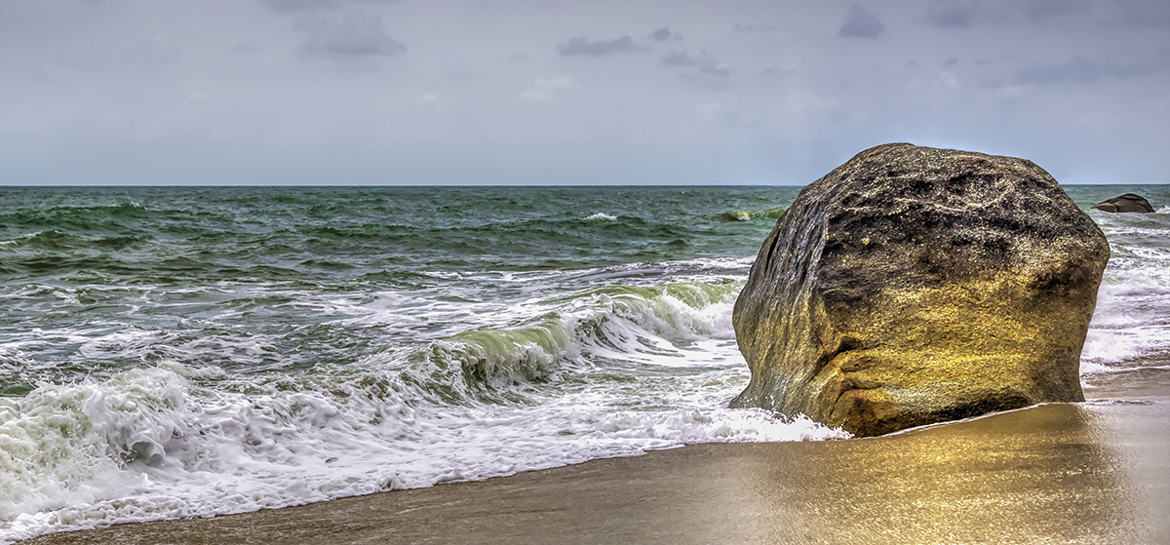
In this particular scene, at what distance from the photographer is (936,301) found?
17.0 feet

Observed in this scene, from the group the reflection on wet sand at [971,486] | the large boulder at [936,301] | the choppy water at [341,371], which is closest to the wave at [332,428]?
the choppy water at [341,371]

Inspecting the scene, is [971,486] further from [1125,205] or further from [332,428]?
[1125,205]

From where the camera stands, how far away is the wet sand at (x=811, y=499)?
3412mm

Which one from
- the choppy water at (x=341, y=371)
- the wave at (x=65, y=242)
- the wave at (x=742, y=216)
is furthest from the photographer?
the wave at (x=742, y=216)

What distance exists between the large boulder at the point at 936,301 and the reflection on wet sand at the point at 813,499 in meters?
0.27

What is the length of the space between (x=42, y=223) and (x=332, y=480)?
25523 mm

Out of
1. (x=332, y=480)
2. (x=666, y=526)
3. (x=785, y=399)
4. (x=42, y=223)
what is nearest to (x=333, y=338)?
(x=332, y=480)

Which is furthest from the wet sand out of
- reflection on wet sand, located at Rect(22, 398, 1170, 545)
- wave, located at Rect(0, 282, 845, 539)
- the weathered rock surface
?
the weathered rock surface

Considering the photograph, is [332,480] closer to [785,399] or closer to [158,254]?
[785,399]

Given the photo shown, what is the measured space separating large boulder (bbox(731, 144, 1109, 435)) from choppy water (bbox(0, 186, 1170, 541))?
409 mm

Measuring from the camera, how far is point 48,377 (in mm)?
6895

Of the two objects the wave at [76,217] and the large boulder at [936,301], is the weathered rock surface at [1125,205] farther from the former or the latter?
the wave at [76,217]

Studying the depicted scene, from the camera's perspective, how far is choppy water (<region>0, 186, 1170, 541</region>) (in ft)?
15.3

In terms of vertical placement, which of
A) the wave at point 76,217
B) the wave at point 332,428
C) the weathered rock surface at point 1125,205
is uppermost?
the weathered rock surface at point 1125,205
